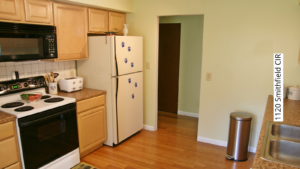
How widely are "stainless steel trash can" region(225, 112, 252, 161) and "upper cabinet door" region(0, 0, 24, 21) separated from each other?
9.20ft

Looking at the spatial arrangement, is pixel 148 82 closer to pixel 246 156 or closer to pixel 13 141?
pixel 246 156

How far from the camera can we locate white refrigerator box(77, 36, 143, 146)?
10.2ft

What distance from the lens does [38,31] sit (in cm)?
248

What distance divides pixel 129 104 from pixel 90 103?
717 millimetres

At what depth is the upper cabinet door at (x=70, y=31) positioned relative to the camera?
8.96 feet

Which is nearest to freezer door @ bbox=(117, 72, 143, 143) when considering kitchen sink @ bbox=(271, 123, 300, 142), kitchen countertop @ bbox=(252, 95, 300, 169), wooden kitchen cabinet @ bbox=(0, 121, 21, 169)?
wooden kitchen cabinet @ bbox=(0, 121, 21, 169)

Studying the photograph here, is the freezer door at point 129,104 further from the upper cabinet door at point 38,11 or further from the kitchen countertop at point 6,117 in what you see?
the kitchen countertop at point 6,117

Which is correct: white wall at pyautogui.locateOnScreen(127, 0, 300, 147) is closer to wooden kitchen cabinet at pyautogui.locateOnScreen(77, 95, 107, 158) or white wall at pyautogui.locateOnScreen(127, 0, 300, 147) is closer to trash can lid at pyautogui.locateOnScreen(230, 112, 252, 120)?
trash can lid at pyautogui.locateOnScreen(230, 112, 252, 120)

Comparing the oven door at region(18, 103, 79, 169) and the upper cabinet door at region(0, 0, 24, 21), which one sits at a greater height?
the upper cabinet door at region(0, 0, 24, 21)

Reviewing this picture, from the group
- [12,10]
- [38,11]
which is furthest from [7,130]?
[38,11]

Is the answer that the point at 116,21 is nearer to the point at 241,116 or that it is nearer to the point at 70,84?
the point at 70,84

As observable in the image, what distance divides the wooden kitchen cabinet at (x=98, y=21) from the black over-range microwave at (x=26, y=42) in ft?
2.04

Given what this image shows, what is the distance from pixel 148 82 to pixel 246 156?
1.90 meters

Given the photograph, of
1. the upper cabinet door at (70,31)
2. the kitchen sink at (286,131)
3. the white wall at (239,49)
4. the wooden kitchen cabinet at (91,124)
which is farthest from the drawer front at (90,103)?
the kitchen sink at (286,131)
